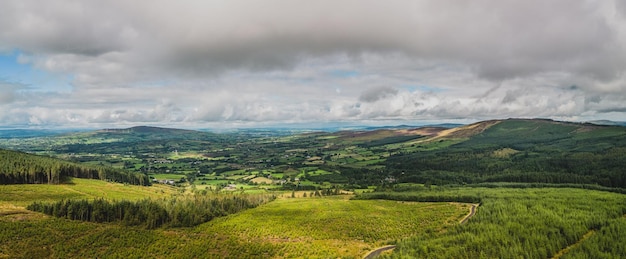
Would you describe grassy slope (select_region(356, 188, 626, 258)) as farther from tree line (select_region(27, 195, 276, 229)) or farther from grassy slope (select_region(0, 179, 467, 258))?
tree line (select_region(27, 195, 276, 229))

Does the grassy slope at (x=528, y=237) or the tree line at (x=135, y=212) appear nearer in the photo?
the grassy slope at (x=528, y=237)

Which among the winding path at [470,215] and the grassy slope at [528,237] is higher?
the grassy slope at [528,237]

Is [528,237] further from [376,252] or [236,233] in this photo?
[236,233]

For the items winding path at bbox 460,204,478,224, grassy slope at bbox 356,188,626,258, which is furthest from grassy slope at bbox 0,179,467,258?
grassy slope at bbox 356,188,626,258

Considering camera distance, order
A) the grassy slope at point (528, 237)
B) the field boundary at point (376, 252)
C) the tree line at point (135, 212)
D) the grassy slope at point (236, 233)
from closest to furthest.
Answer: the grassy slope at point (528, 237)
the field boundary at point (376, 252)
the grassy slope at point (236, 233)
the tree line at point (135, 212)

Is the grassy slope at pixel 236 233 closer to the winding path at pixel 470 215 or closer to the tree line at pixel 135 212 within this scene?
the winding path at pixel 470 215

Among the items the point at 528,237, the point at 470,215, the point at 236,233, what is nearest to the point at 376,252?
the point at 528,237

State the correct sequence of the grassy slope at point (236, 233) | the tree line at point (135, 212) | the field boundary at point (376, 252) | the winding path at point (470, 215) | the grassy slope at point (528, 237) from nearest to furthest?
the grassy slope at point (528, 237) < the field boundary at point (376, 252) < the grassy slope at point (236, 233) < the tree line at point (135, 212) < the winding path at point (470, 215)

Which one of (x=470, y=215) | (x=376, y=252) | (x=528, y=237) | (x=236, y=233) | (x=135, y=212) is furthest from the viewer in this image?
(x=470, y=215)

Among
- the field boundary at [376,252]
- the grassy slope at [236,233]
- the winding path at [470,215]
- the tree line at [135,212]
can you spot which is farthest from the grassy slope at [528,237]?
the tree line at [135,212]

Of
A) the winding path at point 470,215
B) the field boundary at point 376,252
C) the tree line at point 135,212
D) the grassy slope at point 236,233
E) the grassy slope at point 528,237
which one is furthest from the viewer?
the winding path at point 470,215

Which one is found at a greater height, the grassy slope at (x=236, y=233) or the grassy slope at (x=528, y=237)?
the grassy slope at (x=528, y=237)

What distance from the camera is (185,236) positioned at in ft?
326

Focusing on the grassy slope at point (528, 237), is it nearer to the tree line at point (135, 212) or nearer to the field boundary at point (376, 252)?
the field boundary at point (376, 252)
